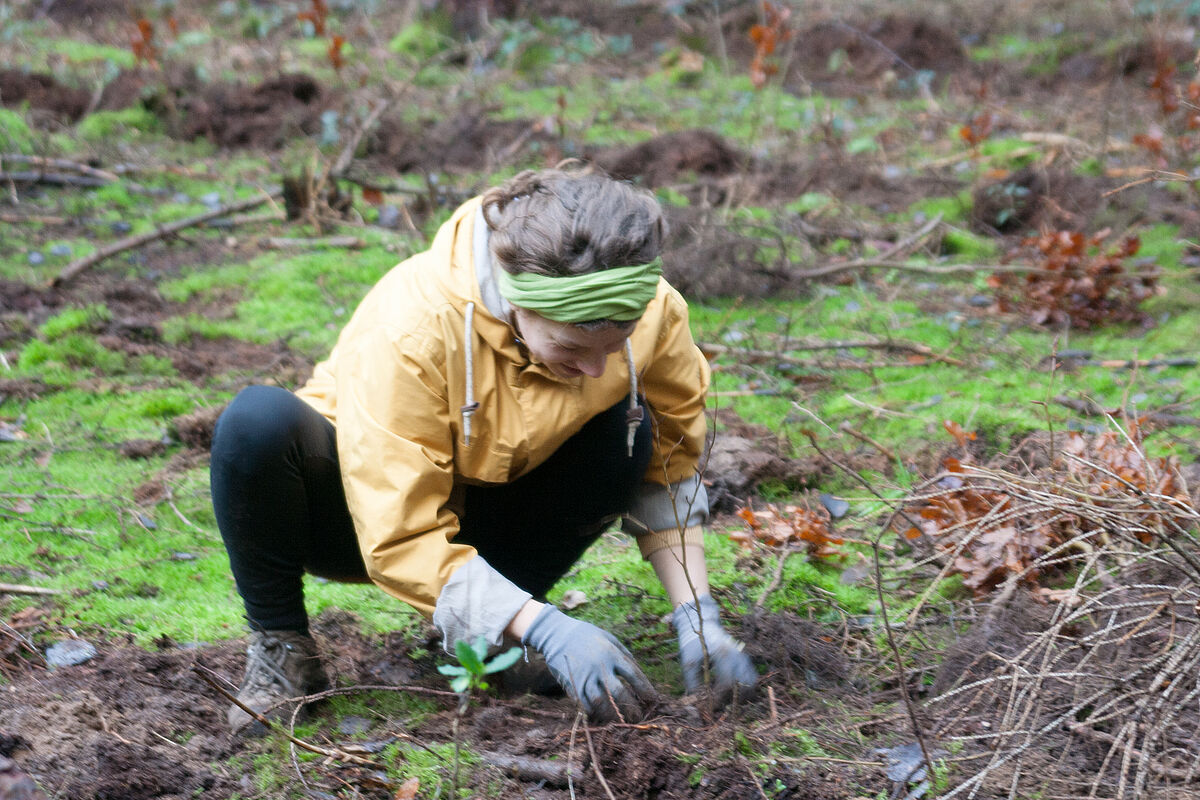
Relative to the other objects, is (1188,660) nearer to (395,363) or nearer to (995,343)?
(395,363)

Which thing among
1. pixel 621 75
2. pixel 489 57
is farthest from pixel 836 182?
pixel 489 57

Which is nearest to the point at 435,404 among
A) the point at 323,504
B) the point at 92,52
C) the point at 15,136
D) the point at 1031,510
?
the point at 323,504

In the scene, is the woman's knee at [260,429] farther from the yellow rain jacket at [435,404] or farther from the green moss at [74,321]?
the green moss at [74,321]

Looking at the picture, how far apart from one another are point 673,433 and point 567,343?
→ 0.61 m

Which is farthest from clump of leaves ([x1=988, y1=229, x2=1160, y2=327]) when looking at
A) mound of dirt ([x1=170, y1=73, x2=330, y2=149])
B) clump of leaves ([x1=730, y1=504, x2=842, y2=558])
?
mound of dirt ([x1=170, y1=73, x2=330, y2=149])

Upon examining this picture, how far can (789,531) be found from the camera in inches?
121

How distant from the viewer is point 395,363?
2.04 metres

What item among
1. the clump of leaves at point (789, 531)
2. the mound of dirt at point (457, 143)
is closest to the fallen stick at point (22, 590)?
the clump of leaves at point (789, 531)

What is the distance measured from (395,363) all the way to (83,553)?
1.62 m

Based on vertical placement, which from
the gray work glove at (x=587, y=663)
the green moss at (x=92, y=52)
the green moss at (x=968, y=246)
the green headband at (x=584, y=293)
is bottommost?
the green moss at (x=968, y=246)

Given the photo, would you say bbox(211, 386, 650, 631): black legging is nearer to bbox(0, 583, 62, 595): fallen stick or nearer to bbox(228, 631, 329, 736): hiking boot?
bbox(228, 631, 329, 736): hiking boot

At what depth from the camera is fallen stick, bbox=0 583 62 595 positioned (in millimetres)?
2756

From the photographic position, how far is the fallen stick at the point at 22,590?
2.76 m

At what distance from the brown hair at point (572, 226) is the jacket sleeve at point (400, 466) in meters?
0.27
